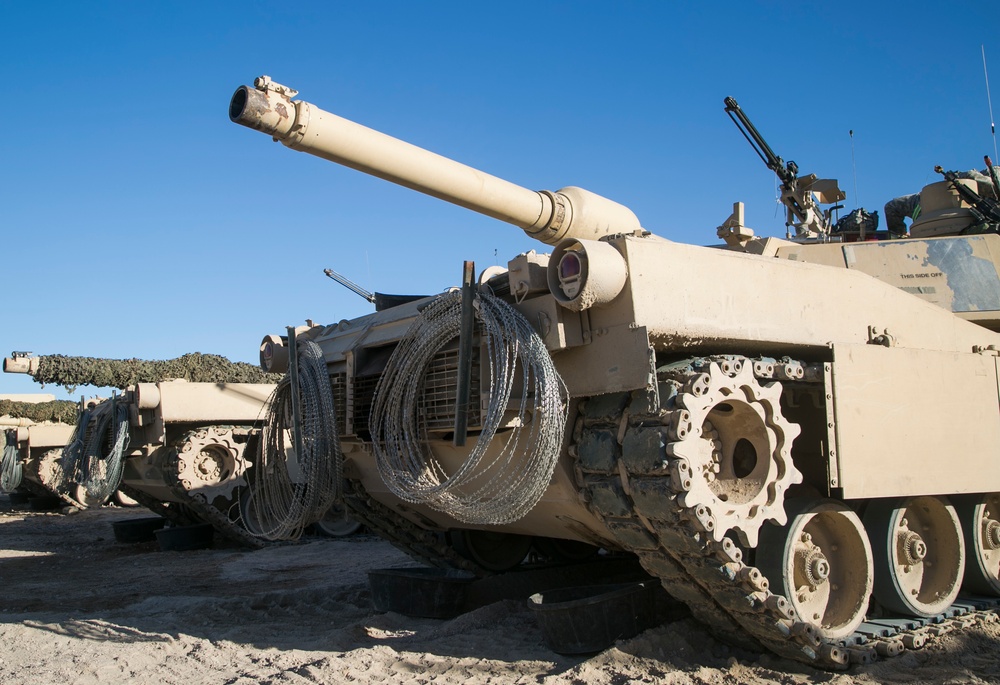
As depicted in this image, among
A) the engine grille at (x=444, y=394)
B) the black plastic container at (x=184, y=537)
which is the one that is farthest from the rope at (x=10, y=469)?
the engine grille at (x=444, y=394)

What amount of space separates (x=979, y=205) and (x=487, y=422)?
5.90 meters

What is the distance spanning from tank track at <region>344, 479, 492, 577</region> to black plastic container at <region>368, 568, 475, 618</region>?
0.24m

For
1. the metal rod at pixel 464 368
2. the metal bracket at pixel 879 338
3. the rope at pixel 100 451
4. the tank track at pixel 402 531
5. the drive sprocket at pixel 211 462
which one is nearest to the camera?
the metal rod at pixel 464 368

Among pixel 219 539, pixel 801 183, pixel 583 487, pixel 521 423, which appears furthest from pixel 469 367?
pixel 219 539

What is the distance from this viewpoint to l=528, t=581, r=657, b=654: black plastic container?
564 cm

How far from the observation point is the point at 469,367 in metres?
5.50

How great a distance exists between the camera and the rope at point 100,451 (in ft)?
39.5

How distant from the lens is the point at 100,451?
12.7 meters

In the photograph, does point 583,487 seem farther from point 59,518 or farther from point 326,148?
point 59,518

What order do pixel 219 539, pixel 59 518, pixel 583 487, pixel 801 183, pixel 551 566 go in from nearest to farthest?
1. pixel 583 487
2. pixel 551 566
3. pixel 801 183
4. pixel 219 539
5. pixel 59 518

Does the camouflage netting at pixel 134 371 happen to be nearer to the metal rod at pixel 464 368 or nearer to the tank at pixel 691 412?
the tank at pixel 691 412

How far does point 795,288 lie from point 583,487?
70.0 inches

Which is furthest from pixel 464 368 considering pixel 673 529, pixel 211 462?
pixel 211 462

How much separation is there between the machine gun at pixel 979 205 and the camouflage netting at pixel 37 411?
21.9m
